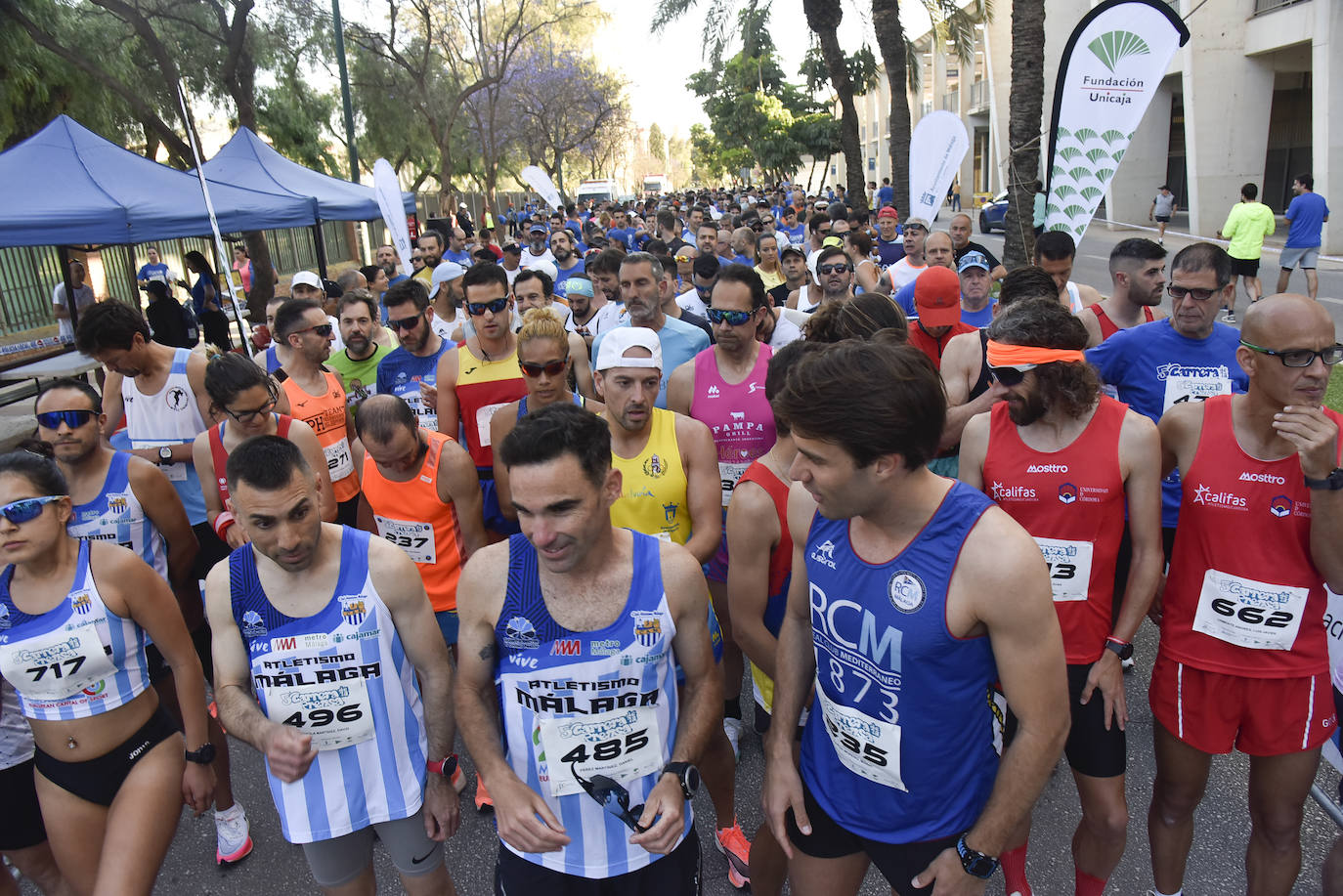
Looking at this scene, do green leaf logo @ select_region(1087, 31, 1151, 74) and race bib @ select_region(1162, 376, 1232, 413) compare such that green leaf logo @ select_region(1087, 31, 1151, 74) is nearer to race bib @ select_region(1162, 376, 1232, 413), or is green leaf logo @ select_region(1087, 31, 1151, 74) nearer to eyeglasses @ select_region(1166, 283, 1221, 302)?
eyeglasses @ select_region(1166, 283, 1221, 302)

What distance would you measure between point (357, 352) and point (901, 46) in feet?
43.8

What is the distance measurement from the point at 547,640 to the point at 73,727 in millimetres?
1808

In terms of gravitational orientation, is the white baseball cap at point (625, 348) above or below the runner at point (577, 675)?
above

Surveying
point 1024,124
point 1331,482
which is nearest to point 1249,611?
point 1331,482

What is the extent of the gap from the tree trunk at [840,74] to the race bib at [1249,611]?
1451 cm

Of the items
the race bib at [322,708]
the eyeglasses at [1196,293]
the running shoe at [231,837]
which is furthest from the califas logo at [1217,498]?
the running shoe at [231,837]

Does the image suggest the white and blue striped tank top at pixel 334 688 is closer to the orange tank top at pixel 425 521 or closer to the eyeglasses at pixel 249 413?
the orange tank top at pixel 425 521

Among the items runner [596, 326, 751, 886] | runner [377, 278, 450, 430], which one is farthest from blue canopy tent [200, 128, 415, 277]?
runner [596, 326, 751, 886]

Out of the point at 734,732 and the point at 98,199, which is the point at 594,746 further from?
the point at 98,199

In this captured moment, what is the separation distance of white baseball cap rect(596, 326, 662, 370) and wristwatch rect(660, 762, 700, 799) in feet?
5.61

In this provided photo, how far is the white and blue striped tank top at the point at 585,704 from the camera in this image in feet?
7.44

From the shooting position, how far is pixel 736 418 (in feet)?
13.6

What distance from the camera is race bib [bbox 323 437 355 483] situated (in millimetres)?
4980

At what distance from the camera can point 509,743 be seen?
2.37 meters
